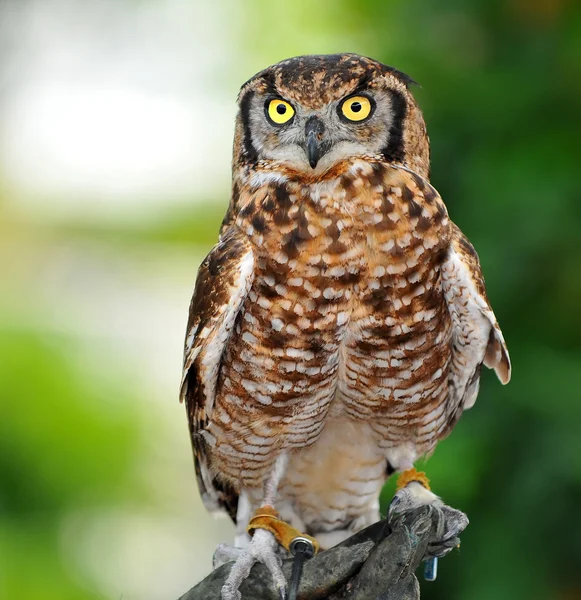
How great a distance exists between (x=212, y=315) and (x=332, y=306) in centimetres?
24

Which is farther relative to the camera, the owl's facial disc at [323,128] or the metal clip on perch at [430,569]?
the metal clip on perch at [430,569]

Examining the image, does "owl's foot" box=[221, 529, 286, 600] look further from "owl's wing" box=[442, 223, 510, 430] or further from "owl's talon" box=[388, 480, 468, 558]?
"owl's wing" box=[442, 223, 510, 430]

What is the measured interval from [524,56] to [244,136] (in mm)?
1766

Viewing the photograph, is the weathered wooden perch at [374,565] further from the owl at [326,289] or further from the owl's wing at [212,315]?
the owl's wing at [212,315]

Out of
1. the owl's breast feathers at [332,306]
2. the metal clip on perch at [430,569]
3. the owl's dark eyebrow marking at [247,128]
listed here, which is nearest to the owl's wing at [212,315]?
the owl's breast feathers at [332,306]

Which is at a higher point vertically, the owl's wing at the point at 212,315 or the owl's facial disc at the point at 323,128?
the owl's facial disc at the point at 323,128

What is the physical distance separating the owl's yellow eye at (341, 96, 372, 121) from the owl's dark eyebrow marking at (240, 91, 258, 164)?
0.21 meters

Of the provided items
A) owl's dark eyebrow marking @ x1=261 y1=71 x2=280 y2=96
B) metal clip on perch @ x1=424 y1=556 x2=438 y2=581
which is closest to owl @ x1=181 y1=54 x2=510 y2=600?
owl's dark eyebrow marking @ x1=261 y1=71 x2=280 y2=96

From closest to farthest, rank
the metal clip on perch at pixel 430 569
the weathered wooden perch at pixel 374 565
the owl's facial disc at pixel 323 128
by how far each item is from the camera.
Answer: the weathered wooden perch at pixel 374 565 < the owl's facial disc at pixel 323 128 < the metal clip on perch at pixel 430 569

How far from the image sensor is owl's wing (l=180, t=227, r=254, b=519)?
152 centimetres

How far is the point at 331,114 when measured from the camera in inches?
60.2

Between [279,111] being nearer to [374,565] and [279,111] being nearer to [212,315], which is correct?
[212,315]

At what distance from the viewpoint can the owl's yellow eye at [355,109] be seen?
1538mm

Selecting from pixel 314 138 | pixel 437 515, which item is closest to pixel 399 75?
pixel 314 138
